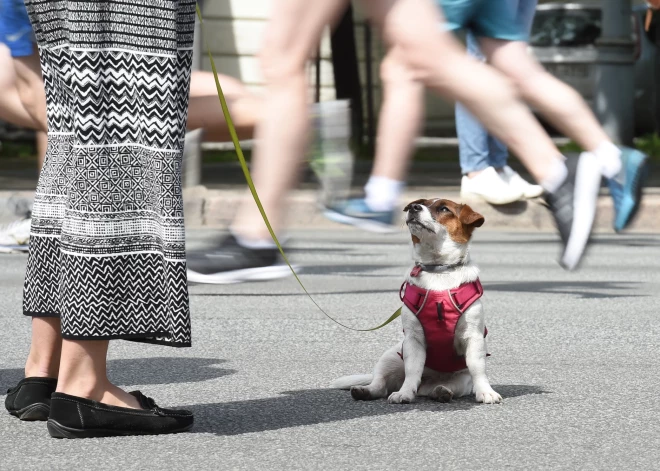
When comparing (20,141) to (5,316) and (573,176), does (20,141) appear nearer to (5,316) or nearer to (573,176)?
(5,316)

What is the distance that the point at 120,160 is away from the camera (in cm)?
343

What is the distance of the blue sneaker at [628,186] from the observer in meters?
4.69

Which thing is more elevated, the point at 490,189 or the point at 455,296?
the point at 455,296

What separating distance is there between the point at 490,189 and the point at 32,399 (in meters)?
6.55

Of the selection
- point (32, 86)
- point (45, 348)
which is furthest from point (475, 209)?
point (45, 348)

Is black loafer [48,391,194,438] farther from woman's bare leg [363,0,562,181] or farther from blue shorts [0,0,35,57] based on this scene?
blue shorts [0,0,35,57]

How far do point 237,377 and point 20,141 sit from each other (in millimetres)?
16635

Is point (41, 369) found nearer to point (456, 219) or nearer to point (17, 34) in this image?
point (456, 219)

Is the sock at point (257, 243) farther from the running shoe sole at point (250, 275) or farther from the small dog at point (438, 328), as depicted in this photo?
the small dog at point (438, 328)

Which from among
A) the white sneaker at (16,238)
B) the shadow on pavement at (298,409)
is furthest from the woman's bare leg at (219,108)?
the white sneaker at (16,238)

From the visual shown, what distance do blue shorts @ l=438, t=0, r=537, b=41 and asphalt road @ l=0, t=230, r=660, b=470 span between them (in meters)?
1.19

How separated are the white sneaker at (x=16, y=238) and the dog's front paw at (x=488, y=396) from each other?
487 centimetres

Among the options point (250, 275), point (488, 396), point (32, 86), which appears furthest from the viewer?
point (32, 86)

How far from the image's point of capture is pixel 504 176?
9969 millimetres
